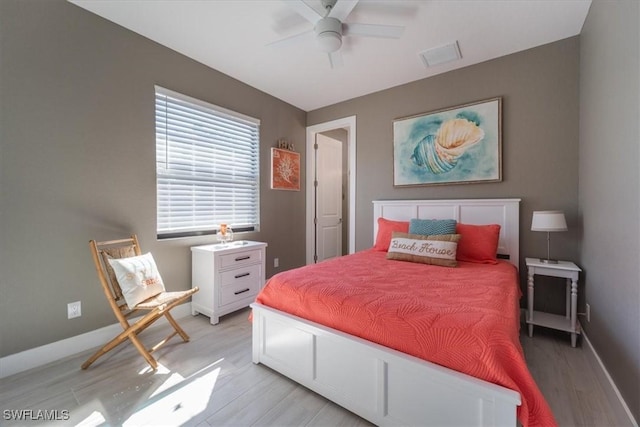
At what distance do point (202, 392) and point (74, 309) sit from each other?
1300 mm

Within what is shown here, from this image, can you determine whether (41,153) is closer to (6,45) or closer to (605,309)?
(6,45)

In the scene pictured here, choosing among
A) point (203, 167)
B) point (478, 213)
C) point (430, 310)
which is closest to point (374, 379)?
point (430, 310)

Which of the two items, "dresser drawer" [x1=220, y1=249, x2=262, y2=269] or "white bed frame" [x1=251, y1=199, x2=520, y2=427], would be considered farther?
"dresser drawer" [x1=220, y1=249, x2=262, y2=269]

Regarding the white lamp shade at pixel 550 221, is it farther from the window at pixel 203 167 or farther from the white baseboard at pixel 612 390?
the window at pixel 203 167

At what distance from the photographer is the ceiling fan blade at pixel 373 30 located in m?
1.90

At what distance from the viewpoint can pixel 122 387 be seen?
1641mm

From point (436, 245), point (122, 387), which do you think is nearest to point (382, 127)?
point (436, 245)

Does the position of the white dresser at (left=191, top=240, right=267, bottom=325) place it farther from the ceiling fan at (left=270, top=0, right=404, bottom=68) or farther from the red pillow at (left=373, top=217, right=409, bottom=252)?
the ceiling fan at (left=270, top=0, right=404, bottom=68)

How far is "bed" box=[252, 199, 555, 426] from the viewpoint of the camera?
1.05 m

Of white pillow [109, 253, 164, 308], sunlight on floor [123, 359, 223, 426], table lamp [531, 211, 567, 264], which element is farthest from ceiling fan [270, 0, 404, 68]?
sunlight on floor [123, 359, 223, 426]

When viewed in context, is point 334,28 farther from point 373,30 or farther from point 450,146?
point 450,146

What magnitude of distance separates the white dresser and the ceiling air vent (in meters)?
2.68

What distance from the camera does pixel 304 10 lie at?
6.01 feet

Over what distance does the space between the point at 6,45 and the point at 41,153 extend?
705mm
